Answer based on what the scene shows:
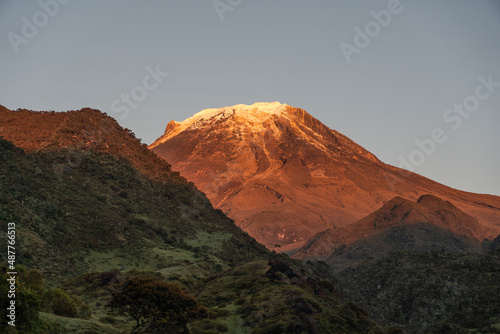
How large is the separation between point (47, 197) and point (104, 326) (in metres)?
47.5

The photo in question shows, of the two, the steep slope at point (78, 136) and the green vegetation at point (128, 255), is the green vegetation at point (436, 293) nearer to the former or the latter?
the green vegetation at point (128, 255)

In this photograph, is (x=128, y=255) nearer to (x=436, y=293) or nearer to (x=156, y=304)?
(x=156, y=304)

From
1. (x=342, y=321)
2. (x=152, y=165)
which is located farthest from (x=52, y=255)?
(x=152, y=165)

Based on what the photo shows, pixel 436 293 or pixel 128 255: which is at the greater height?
pixel 436 293

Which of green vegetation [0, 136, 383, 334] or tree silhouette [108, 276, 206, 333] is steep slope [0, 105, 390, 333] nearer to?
green vegetation [0, 136, 383, 334]

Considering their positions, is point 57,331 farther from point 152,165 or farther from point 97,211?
point 152,165

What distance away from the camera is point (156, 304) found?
133 ft

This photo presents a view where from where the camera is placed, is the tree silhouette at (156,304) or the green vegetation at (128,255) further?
the green vegetation at (128,255)

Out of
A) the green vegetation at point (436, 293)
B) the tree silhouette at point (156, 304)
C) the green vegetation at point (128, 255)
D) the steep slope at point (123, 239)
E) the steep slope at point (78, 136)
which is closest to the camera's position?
the tree silhouette at point (156, 304)

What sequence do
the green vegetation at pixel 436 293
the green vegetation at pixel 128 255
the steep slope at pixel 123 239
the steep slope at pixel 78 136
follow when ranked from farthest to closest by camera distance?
the steep slope at pixel 78 136
the green vegetation at pixel 436 293
the steep slope at pixel 123 239
the green vegetation at pixel 128 255

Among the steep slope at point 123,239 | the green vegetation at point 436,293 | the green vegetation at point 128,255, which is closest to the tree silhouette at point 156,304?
the green vegetation at point 128,255

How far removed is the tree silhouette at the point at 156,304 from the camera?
1571 inches

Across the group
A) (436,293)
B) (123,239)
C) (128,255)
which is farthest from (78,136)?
(436,293)

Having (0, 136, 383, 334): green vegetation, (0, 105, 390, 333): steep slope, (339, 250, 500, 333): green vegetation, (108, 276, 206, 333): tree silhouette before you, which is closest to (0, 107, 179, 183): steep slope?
(0, 105, 390, 333): steep slope
